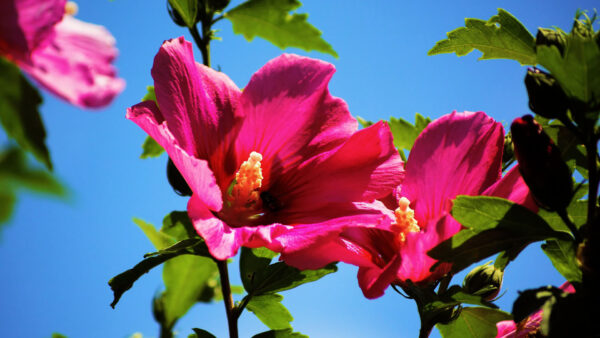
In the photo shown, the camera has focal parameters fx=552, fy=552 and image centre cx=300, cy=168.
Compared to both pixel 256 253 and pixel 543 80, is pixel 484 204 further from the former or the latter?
pixel 256 253

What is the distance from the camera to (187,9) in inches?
39.4

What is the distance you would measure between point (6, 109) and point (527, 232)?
65 cm

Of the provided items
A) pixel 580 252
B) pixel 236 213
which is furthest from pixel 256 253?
pixel 580 252

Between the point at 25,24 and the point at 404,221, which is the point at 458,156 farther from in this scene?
the point at 25,24

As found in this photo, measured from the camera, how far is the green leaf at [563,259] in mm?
827

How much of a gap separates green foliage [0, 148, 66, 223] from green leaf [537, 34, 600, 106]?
0.62 m

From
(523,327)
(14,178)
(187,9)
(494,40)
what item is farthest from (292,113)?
(14,178)

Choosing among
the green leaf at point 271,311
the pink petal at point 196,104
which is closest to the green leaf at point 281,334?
the green leaf at point 271,311

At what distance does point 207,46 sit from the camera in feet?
3.50

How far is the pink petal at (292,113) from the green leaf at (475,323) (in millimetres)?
380

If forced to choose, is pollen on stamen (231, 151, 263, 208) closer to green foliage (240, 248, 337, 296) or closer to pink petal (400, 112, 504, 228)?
green foliage (240, 248, 337, 296)

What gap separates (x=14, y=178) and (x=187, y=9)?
73 centimetres

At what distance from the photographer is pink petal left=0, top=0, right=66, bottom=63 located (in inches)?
18.3

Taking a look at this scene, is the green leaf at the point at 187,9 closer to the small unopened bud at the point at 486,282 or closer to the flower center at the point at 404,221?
the flower center at the point at 404,221
